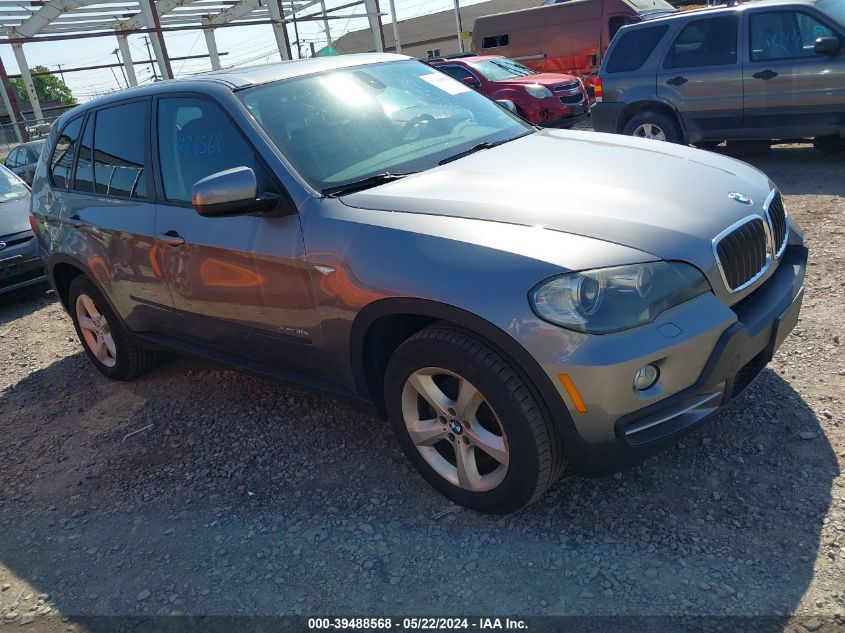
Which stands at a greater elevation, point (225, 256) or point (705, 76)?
point (225, 256)

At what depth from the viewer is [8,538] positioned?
3.31m

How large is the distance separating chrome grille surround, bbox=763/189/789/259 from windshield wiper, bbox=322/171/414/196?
1.57 meters

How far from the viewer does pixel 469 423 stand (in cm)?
268

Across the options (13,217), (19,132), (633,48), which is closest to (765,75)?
(633,48)

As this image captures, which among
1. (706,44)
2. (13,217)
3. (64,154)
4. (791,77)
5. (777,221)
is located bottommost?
(13,217)

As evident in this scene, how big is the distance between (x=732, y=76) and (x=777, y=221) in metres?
5.68

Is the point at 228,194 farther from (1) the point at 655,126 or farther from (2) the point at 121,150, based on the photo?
(1) the point at 655,126

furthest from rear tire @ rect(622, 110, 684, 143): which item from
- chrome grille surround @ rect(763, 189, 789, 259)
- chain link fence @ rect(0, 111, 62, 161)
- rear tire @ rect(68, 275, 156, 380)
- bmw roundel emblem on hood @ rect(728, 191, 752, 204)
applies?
chain link fence @ rect(0, 111, 62, 161)

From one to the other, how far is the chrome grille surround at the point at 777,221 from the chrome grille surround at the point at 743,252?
6 centimetres

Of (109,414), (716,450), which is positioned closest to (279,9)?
(109,414)

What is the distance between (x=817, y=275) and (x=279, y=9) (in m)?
21.2

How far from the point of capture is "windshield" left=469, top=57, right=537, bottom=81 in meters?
13.2

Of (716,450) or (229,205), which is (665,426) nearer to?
(716,450)

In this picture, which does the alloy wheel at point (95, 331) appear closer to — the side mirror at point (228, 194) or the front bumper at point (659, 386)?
the side mirror at point (228, 194)
